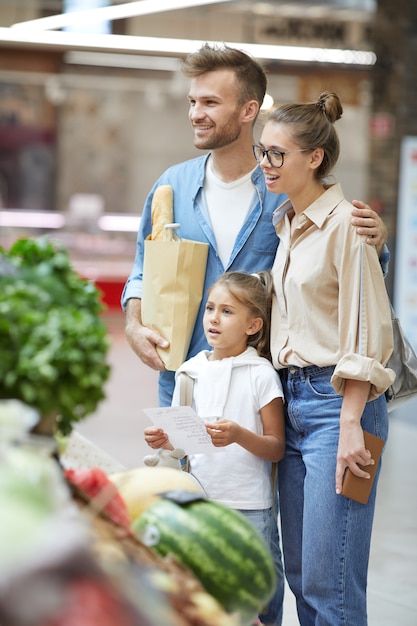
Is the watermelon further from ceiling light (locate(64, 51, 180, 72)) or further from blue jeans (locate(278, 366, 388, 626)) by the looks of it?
ceiling light (locate(64, 51, 180, 72))

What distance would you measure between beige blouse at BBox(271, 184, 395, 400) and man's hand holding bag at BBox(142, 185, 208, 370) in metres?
0.28

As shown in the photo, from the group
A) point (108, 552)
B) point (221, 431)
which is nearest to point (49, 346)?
point (108, 552)

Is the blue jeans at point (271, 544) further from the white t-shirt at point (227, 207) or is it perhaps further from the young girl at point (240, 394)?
the white t-shirt at point (227, 207)

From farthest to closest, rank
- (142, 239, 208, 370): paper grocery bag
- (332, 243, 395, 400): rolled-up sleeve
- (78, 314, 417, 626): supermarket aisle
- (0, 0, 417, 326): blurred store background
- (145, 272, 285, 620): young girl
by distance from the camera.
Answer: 1. (0, 0, 417, 326): blurred store background
2. (78, 314, 417, 626): supermarket aisle
3. (142, 239, 208, 370): paper grocery bag
4. (145, 272, 285, 620): young girl
5. (332, 243, 395, 400): rolled-up sleeve

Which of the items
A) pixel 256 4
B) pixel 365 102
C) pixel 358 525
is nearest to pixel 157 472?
pixel 358 525

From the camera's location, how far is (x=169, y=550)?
1.24 metres

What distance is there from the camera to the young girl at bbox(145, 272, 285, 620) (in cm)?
244

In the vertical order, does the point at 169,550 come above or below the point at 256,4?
below

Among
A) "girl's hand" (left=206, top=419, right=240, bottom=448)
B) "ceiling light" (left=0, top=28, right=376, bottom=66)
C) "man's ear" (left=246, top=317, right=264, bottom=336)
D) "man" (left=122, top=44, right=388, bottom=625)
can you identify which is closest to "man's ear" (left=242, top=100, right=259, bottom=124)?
"man" (left=122, top=44, right=388, bottom=625)

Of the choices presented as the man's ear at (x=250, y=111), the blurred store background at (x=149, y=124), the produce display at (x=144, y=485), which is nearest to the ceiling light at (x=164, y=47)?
the blurred store background at (x=149, y=124)

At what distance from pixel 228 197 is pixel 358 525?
973mm

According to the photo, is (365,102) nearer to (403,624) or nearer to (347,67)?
(347,67)

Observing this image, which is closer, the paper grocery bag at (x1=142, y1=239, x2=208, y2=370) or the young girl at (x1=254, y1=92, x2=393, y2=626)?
the young girl at (x1=254, y1=92, x2=393, y2=626)

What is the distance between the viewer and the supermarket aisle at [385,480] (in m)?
3.79
